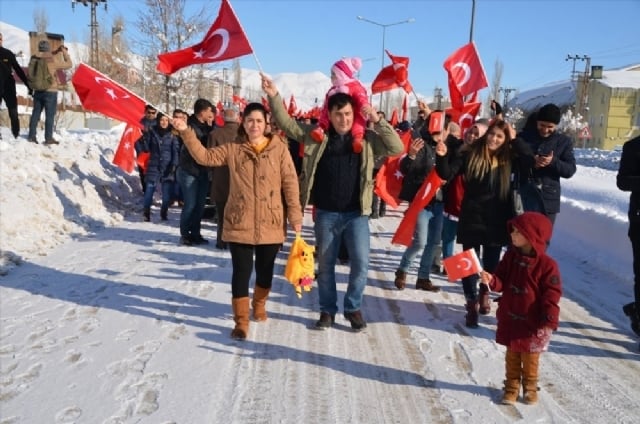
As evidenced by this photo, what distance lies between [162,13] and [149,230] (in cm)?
1080

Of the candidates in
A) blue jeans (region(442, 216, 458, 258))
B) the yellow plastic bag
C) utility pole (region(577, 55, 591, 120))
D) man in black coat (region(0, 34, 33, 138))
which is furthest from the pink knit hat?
utility pole (region(577, 55, 591, 120))

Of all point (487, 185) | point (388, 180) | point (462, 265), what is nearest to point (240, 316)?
point (462, 265)

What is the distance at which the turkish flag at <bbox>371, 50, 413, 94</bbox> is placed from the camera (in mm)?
7798

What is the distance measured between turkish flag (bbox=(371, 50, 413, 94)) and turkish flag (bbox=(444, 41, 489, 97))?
0.61 m

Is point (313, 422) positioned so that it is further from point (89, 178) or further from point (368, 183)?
point (89, 178)

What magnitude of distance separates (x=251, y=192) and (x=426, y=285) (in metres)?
2.83

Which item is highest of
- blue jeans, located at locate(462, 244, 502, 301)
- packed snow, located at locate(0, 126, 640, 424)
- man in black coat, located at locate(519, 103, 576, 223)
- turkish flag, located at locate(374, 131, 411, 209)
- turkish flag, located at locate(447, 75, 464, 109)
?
turkish flag, located at locate(447, 75, 464, 109)

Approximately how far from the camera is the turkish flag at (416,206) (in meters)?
6.20

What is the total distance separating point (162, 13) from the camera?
1747 cm

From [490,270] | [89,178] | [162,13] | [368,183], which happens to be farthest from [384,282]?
[162,13]

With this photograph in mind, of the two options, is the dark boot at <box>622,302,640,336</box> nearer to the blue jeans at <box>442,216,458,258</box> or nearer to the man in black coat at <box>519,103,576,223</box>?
the man in black coat at <box>519,103,576,223</box>

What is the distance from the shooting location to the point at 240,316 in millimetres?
4754

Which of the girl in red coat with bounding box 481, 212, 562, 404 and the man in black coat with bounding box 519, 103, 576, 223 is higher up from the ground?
the man in black coat with bounding box 519, 103, 576, 223

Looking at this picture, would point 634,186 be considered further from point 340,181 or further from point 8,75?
point 8,75
